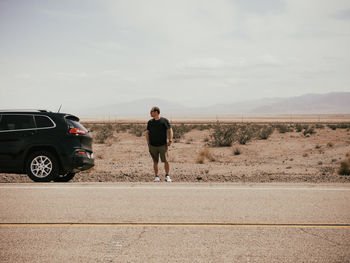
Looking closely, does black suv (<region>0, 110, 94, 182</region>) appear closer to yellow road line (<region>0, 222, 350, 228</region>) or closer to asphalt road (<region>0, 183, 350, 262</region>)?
asphalt road (<region>0, 183, 350, 262</region>)

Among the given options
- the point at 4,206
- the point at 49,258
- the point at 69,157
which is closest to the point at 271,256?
the point at 49,258

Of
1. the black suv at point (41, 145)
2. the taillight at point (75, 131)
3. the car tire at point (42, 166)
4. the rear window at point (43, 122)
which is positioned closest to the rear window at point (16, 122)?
the black suv at point (41, 145)

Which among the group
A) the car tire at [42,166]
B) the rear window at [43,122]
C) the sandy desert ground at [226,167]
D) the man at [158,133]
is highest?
the rear window at [43,122]

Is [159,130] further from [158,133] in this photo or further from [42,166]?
[42,166]

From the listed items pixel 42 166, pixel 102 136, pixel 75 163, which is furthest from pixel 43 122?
pixel 102 136

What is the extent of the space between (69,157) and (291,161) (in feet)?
42.3

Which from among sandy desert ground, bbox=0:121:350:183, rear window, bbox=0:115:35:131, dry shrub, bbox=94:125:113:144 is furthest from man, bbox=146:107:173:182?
dry shrub, bbox=94:125:113:144

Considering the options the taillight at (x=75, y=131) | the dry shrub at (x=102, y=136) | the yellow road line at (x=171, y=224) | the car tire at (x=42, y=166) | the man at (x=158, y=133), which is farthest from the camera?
the dry shrub at (x=102, y=136)

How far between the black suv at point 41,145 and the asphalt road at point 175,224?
38.6 inches

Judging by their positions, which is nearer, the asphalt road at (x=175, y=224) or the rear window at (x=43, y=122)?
the asphalt road at (x=175, y=224)

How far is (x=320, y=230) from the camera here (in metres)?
5.52

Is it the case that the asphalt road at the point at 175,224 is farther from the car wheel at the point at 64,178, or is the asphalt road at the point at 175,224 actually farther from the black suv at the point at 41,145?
the car wheel at the point at 64,178

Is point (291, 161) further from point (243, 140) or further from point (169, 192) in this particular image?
point (169, 192)

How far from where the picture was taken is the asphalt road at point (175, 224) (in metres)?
4.56
